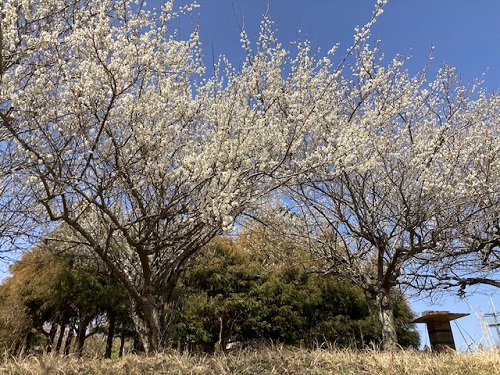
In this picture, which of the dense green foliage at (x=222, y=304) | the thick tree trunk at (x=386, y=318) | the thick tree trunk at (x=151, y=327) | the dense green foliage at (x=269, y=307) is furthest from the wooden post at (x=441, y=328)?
the thick tree trunk at (x=151, y=327)

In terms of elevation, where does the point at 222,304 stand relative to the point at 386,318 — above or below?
above

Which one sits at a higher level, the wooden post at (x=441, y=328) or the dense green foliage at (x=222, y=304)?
the dense green foliage at (x=222, y=304)

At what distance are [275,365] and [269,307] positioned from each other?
29.2 feet

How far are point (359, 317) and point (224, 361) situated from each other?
32.0 ft

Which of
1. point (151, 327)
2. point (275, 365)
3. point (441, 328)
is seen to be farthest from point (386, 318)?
point (151, 327)

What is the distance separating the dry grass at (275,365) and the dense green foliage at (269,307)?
773 cm

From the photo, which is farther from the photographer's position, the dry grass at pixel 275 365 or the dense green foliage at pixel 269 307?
the dense green foliage at pixel 269 307

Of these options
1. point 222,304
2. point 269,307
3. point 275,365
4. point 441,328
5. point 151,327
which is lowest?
point 275,365

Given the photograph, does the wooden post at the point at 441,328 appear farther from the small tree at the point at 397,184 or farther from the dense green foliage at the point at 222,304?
the dense green foliage at the point at 222,304

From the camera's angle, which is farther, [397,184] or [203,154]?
[397,184]

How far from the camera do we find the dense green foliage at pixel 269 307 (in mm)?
12586

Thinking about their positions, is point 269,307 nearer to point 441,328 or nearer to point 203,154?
point 441,328

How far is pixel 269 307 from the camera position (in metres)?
13.1

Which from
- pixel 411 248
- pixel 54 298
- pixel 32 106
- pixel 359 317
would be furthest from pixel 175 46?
pixel 359 317
